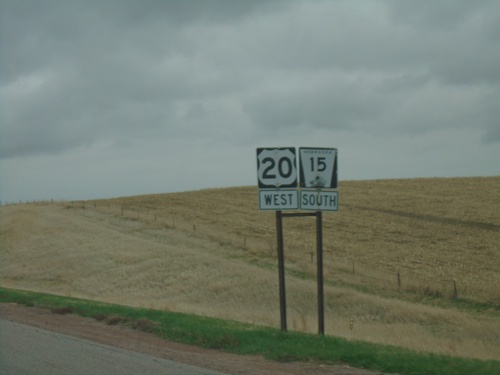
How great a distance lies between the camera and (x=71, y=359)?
35.5 feet

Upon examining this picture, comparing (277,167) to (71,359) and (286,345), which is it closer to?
(286,345)

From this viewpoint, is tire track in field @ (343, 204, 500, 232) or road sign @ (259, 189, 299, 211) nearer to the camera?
road sign @ (259, 189, 299, 211)

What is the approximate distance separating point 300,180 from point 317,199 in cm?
51

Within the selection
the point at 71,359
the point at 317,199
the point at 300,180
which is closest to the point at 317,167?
the point at 300,180

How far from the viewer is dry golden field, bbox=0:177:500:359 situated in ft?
82.3

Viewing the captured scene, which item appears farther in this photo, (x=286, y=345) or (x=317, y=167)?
(x=317, y=167)

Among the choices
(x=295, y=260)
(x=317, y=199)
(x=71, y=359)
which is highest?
(x=317, y=199)

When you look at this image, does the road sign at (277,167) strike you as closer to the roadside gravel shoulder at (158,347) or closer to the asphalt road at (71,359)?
the roadside gravel shoulder at (158,347)

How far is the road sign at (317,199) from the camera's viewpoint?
13.5m

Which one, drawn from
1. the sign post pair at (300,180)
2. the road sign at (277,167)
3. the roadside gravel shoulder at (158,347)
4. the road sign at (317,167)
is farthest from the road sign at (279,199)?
the roadside gravel shoulder at (158,347)

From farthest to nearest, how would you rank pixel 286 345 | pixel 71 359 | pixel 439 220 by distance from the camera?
pixel 439 220 < pixel 286 345 < pixel 71 359

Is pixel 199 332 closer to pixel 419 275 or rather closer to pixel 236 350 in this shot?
pixel 236 350

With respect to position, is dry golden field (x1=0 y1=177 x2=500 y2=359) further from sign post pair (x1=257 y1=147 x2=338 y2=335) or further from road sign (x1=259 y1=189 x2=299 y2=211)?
road sign (x1=259 y1=189 x2=299 y2=211)

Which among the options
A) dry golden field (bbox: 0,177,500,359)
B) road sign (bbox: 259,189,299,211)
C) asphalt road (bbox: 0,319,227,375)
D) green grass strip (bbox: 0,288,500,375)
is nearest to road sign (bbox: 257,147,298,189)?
road sign (bbox: 259,189,299,211)
